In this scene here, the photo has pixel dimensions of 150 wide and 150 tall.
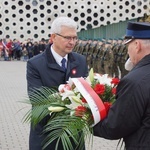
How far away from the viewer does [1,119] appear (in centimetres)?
941

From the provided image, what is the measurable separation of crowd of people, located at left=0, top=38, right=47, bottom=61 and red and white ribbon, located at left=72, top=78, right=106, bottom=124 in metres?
27.3

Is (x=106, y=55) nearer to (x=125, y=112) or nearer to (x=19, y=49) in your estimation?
(x=19, y=49)

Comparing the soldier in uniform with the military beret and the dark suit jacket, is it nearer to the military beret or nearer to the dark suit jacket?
the dark suit jacket

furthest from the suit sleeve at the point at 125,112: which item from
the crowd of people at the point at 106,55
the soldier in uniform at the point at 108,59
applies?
the soldier in uniform at the point at 108,59

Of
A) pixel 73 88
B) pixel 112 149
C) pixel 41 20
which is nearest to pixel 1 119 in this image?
pixel 112 149

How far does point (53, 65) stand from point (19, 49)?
1084 inches

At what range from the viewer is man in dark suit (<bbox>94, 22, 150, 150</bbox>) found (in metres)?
2.57

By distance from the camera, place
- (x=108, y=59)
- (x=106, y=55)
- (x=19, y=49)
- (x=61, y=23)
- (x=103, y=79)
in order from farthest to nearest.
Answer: (x=19, y=49) < (x=106, y=55) < (x=108, y=59) < (x=61, y=23) < (x=103, y=79)

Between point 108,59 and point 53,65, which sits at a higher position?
point 53,65

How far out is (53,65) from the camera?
372 centimetres

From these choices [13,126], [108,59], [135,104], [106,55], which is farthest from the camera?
[106,55]

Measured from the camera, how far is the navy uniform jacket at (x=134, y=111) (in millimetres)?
2564

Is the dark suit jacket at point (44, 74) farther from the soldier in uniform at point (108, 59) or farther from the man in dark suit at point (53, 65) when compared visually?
the soldier in uniform at point (108, 59)

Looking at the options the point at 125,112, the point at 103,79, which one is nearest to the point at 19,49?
the point at 103,79
